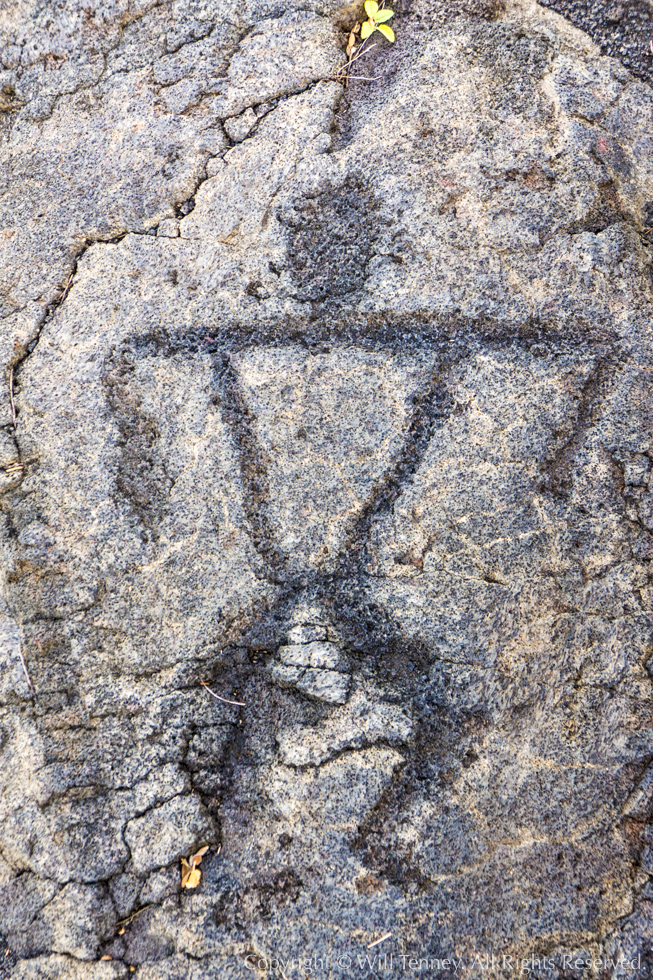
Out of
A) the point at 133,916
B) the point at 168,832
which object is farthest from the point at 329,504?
the point at 133,916

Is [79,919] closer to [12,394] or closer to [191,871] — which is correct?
[191,871]

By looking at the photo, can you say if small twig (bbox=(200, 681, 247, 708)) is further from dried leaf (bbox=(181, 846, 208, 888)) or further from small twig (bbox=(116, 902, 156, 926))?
small twig (bbox=(116, 902, 156, 926))

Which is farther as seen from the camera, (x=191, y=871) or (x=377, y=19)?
(x=377, y=19)

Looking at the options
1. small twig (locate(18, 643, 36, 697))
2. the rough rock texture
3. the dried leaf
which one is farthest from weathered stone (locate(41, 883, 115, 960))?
small twig (locate(18, 643, 36, 697))

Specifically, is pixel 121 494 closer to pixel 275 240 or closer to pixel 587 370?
pixel 275 240

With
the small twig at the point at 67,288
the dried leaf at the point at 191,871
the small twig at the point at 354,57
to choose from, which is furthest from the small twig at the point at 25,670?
the small twig at the point at 354,57

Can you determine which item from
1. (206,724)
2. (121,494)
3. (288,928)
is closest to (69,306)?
(121,494)

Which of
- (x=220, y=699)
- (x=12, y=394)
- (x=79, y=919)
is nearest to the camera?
(x=79, y=919)
